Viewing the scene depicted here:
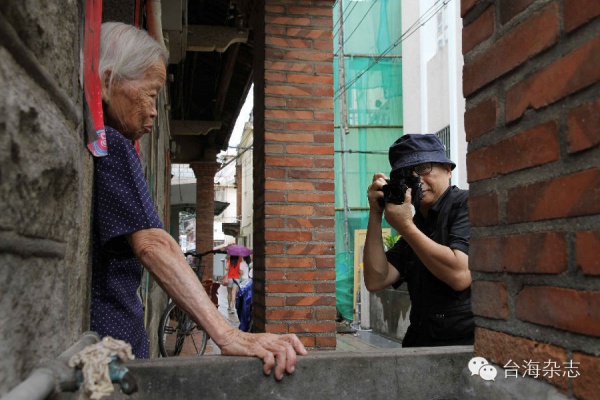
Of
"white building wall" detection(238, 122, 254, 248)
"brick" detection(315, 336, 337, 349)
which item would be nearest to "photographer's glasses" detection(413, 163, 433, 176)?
"brick" detection(315, 336, 337, 349)

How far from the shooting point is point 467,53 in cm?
130

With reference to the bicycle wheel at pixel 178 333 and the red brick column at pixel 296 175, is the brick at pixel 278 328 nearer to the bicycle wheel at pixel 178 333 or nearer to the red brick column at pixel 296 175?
the red brick column at pixel 296 175

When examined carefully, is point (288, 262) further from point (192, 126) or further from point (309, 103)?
point (192, 126)

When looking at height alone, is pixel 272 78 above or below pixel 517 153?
above

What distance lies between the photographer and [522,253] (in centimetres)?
107

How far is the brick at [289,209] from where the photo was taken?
3734 mm

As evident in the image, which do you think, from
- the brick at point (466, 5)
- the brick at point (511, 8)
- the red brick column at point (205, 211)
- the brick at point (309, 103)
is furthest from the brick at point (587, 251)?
the red brick column at point (205, 211)

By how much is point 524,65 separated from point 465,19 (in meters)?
0.29

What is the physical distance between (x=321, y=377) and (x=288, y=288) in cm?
242

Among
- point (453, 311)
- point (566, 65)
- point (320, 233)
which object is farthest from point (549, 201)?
point (320, 233)

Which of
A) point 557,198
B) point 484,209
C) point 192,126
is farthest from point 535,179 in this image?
point 192,126

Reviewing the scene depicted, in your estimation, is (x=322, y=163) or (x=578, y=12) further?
(x=322, y=163)

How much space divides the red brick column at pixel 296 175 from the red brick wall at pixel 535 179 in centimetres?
247

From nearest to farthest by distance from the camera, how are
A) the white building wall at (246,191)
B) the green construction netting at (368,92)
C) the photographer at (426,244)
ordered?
the photographer at (426,244), the green construction netting at (368,92), the white building wall at (246,191)
